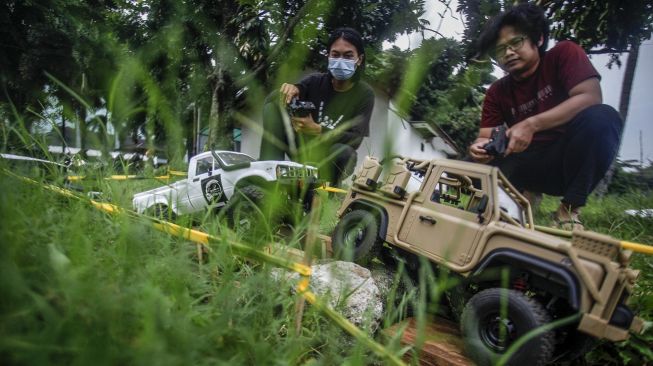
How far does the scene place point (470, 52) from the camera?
Answer: 0.43 meters

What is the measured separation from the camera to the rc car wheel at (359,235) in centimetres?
67

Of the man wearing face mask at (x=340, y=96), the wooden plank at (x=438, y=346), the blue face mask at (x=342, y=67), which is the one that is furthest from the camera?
the blue face mask at (x=342, y=67)

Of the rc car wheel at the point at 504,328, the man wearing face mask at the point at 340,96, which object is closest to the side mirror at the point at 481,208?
the rc car wheel at the point at 504,328

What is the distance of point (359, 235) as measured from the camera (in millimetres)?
724

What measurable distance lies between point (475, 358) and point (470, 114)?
17.9 inches

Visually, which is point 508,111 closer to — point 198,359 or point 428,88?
point 428,88

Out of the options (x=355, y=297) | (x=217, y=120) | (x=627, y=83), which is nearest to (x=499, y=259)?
(x=355, y=297)

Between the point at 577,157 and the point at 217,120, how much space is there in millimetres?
724

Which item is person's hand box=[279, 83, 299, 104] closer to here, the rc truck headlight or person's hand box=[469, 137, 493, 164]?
the rc truck headlight

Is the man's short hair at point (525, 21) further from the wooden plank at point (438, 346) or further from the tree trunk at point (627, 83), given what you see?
the wooden plank at point (438, 346)

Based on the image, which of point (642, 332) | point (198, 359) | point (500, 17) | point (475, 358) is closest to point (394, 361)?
point (198, 359)

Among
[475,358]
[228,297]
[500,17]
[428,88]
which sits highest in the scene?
[500,17]

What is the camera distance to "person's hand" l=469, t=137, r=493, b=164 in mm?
708

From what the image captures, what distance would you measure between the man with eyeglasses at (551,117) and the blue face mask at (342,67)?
276 mm
